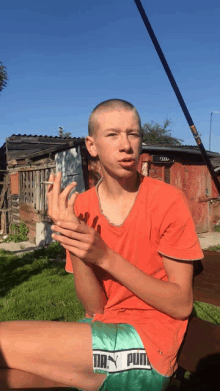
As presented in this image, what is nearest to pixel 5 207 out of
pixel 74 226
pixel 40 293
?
pixel 40 293

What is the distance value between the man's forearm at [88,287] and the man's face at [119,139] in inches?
20.7

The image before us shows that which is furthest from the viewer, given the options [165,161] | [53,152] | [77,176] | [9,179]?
[9,179]

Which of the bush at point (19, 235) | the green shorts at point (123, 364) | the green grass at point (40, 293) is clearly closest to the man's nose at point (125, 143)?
the green shorts at point (123, 364)

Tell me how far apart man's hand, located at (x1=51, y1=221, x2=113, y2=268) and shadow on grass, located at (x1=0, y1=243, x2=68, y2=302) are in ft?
15.1

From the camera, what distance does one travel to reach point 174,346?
4.75 ft

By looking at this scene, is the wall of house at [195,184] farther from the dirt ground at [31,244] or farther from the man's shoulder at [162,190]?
the man's shoulder at [162,190]

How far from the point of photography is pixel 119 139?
1.64 meters

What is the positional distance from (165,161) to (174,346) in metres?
10.6

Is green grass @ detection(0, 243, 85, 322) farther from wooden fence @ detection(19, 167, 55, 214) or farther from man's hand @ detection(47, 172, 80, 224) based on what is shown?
man's hand @ detection(47, 172, 80, 224)

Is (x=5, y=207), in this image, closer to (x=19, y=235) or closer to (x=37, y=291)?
(x=19, y=235)

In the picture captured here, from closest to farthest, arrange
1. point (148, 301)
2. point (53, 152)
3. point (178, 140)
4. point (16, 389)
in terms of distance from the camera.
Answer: point (16, 389)
point (148, 301)
point (53, 152)
point (178, 140)

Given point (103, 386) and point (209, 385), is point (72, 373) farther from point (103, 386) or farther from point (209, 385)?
point (209, 385)

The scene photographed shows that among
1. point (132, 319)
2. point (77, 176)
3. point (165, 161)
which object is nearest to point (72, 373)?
point (132, 319)

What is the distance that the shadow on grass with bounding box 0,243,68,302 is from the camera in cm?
618
